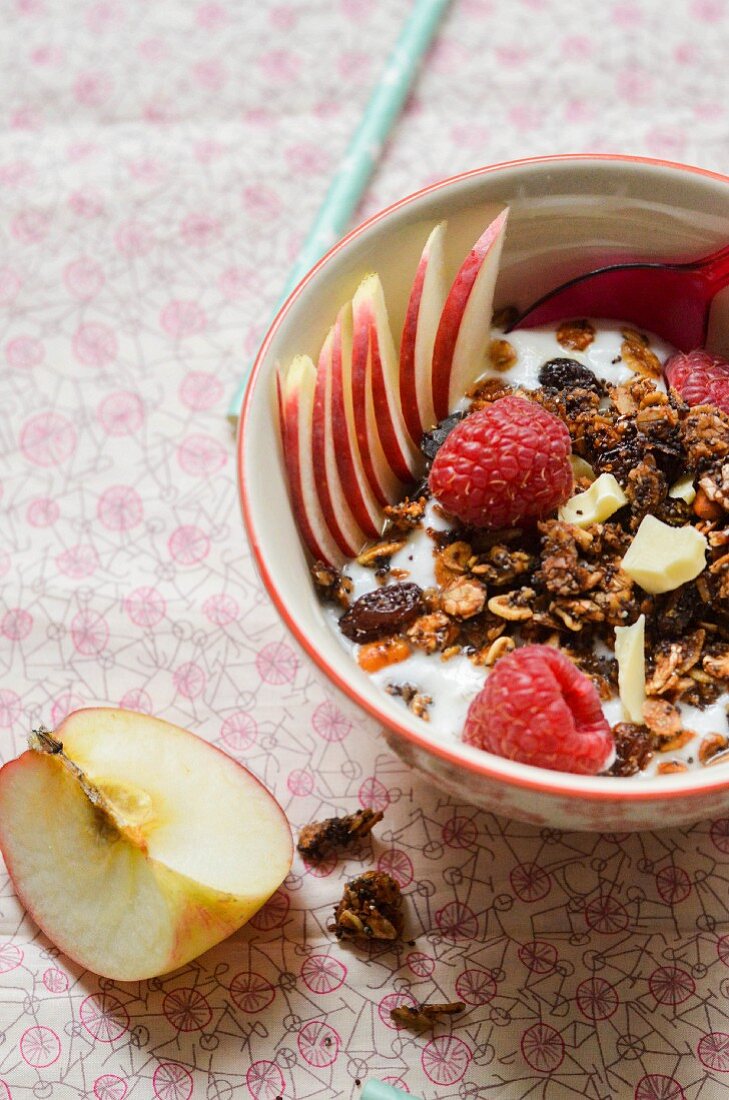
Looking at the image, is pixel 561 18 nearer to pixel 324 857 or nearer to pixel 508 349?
pixel 508 349

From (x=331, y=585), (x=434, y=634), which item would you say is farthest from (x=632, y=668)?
(x=331, y=585)

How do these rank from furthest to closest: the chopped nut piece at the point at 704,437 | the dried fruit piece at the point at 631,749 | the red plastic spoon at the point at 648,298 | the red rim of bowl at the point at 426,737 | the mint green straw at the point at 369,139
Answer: the mint green straw at the point at 369,139
the red plastic spoon at the point at 648,298
the chopped nut piece at the point at 704,437
the dried fruit piece at the point at 631,749
the red rim of bowl at the point at 426,737

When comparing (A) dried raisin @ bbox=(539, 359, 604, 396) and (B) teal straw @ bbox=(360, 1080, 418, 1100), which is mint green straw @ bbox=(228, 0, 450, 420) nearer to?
(A) dried raisin @ bbox=(539, 359, 604, 396)

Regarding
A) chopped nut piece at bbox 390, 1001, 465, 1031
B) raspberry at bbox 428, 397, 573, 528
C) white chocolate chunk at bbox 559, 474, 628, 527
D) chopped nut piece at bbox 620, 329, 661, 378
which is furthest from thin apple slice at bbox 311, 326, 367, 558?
chopped nut piece at bbox 390, 1001, 465, 1031

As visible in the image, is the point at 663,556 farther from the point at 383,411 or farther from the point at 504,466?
the point at 383,411

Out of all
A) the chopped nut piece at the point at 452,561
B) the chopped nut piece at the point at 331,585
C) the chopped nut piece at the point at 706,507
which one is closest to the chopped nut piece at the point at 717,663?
the chopped nut piece at the point at 706,507

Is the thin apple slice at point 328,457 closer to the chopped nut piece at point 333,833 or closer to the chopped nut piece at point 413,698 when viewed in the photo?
the chopped nut piece at point 413,698

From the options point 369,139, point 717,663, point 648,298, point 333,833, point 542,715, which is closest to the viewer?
point 542,715

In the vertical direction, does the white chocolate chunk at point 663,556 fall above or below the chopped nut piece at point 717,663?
above
